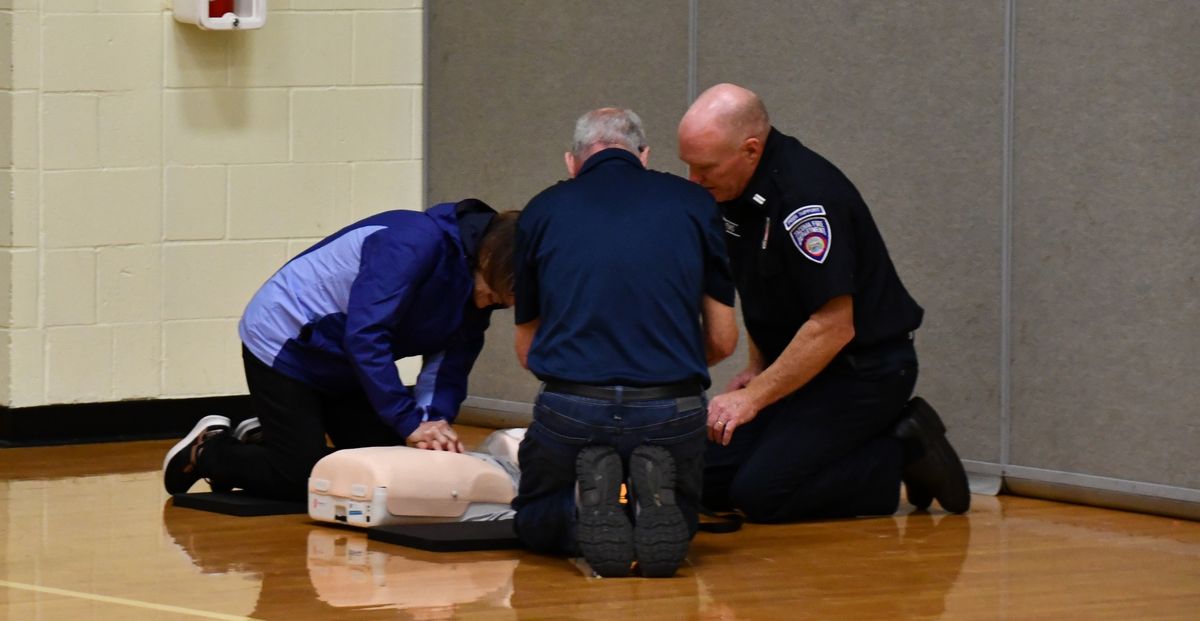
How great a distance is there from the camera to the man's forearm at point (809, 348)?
4.36 meters

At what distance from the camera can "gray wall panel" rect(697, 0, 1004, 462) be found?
16.2 feet

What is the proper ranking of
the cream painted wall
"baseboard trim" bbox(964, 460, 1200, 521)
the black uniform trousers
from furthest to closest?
the cream painted wall → "baseboard trim" bbox(964, 460, 1200, 521) → the black uniform trousers

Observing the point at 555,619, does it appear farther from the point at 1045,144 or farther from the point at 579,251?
the point at 1045,144

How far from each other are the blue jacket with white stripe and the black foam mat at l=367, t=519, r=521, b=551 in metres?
0.29

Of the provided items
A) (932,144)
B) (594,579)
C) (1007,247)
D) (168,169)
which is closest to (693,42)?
(932,144)

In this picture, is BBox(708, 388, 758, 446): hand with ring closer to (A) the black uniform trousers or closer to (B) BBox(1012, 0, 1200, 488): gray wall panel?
(A) the black uniform trousers

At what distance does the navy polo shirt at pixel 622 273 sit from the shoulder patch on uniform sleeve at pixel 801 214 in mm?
531

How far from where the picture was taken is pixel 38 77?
222 inches

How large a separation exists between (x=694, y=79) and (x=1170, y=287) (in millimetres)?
1791

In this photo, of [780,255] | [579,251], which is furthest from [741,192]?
[579,251]

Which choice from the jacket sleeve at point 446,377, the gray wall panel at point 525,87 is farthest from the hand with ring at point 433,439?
the gray wall panel at point 525,87

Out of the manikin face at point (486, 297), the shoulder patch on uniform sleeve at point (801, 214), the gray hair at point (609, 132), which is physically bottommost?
the manikin face at point (486, 297)

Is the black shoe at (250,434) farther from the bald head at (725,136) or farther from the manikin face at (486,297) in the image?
the bald head at (725,136)

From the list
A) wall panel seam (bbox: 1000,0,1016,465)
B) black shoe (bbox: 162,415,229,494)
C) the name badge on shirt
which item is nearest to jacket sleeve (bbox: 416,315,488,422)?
black shoe (bbox: 162,415,229,494)
